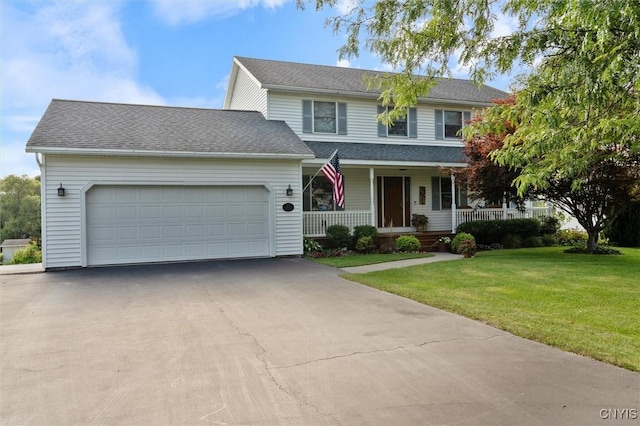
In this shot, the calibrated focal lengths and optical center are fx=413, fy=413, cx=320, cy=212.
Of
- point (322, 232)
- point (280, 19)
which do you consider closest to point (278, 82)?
point (280, 19)

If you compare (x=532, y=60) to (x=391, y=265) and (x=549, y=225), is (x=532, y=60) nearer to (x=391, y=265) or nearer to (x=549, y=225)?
(x=391, y=265)

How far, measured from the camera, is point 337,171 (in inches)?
498

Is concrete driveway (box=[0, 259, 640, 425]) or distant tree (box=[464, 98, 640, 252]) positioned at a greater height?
distant tree (box=[464, 98, 640, 252])

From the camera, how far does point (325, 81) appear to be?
1670cm

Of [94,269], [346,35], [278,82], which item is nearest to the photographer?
[346,35]

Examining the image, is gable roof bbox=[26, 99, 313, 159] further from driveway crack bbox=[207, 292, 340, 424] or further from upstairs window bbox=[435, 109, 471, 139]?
driveway crack bbox=[207, 292, 340, 424]

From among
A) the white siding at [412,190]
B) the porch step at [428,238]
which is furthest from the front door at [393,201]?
the porch step at [428,238]

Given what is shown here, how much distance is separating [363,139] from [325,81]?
2826mm

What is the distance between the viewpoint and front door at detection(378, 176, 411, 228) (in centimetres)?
1711

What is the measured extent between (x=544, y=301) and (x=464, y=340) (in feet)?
8.96

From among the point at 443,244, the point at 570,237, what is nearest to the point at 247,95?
the point at 443,244

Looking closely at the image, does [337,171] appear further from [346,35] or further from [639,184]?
[639,184]

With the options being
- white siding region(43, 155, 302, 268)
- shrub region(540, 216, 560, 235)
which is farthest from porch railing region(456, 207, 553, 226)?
white siding region(43, 155, 302, 268)
